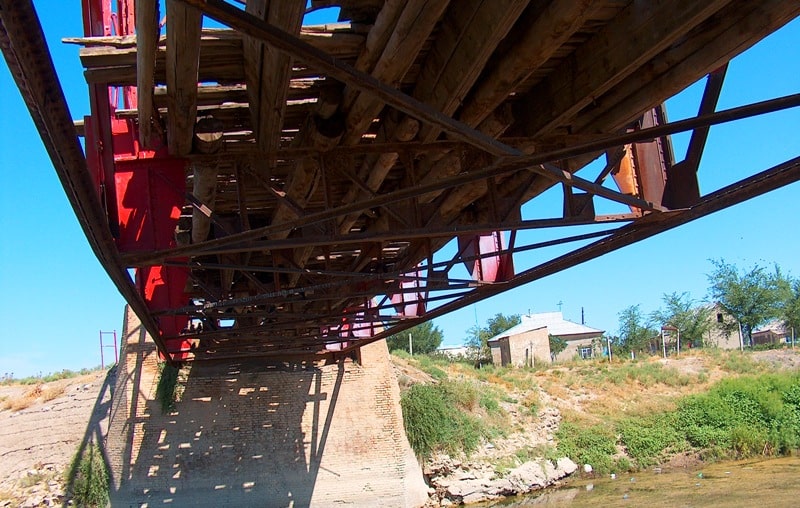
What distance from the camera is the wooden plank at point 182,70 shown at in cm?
400

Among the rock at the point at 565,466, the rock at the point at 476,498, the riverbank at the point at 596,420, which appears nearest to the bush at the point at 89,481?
the riverbank at the point at 596,420

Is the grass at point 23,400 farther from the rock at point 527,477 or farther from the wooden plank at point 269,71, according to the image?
the wooden plank at point 269,71

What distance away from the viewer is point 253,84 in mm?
5355

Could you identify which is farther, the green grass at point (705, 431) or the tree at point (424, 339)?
the tree at point (424, 339)

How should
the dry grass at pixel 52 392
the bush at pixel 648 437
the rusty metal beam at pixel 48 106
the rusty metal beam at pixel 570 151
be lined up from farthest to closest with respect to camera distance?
the bush at pixel 648 437, the dry grass at pixel 52 392, the rusty metal beam at pixel 570 151, the rusty metal beam at pixel 48 106

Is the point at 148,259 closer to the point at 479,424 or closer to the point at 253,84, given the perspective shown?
the point at 253,84

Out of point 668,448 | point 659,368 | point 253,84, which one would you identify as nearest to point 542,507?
point 668,448

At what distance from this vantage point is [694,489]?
20.5 metres

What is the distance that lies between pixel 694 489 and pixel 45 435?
1843cm

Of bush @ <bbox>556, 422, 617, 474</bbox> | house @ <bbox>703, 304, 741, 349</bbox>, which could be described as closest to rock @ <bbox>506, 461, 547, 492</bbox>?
bush @ <bbox>556, 422, 617, 474</bbox>

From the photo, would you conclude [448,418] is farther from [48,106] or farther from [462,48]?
[48,106]

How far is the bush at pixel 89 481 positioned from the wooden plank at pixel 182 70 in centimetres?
1528

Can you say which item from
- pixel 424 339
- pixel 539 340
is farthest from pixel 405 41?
pixel 424 339

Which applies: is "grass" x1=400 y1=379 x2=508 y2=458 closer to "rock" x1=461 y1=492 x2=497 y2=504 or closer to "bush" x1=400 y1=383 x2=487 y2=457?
"bush" x1=400 y1=383 x2=487 y2=457
